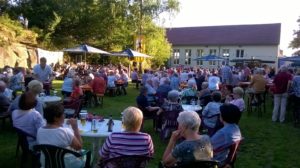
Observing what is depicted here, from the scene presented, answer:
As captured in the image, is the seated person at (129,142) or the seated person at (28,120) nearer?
the seated person at (129,142)

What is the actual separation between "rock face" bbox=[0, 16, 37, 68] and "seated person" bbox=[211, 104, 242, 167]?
726 inches

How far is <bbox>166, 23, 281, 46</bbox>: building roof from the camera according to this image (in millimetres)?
47875

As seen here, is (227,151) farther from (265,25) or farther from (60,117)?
(265,25)

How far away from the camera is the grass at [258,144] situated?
19.8ft

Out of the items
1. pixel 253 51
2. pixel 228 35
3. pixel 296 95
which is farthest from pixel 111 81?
pixel 228 35

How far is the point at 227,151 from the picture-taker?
3.96 meters

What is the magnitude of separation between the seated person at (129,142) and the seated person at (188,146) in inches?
10.1

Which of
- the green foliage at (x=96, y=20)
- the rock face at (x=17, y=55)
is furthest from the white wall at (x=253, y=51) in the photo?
the rock face at (x=17, y=55)

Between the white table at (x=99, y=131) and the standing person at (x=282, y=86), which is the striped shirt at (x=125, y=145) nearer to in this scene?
the white table at (x=99, y=131)

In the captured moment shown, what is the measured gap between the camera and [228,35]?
51125mm

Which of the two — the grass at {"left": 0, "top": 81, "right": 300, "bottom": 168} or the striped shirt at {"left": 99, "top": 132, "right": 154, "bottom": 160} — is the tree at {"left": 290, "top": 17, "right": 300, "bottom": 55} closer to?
the grass at {"left": 0, "top": 81, "right": 300, "bottom": 168}

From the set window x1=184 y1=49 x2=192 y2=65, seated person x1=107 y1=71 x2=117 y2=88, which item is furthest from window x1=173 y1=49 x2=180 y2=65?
seated person x1=107 y1=71 x2=117 y2=88

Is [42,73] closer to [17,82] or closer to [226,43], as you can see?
[17,82]

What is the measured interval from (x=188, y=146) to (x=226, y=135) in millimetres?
918
